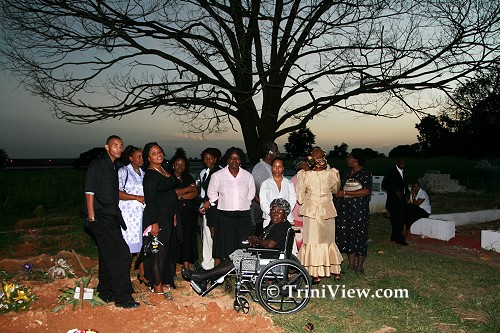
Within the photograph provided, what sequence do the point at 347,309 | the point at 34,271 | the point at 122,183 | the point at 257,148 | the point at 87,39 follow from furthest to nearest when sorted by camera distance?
the point at 257,148 → the point at 87,39 → the point at 34,271 → the point at 122,183 → the point at 347,309

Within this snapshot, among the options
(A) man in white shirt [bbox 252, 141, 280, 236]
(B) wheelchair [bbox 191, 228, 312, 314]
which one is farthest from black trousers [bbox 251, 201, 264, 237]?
(B) wheelchair [bbox 191, 228, 312, 314]

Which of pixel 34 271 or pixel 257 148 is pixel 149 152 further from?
pixel 257 148

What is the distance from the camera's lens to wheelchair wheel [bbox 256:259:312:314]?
504 cm

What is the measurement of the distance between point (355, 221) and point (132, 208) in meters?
2.91

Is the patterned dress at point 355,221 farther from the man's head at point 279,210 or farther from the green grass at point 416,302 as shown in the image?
the man's head at point 279,210

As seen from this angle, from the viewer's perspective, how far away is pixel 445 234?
32.2 feet

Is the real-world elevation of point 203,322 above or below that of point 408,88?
below

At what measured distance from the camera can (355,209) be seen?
655cm

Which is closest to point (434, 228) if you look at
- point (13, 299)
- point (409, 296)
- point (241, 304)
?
point (409, 296)

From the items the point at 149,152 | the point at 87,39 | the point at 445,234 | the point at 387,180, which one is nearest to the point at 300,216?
the point at 149,152

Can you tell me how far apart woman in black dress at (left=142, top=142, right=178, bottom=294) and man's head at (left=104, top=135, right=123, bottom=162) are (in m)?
0.36

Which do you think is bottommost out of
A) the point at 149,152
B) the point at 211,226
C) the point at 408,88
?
the point at 211,226

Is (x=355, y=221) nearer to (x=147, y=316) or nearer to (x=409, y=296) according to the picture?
(x=409, y=296)

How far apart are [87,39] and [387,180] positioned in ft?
21.1
